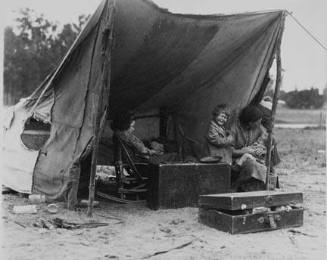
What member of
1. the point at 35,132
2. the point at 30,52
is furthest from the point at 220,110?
the point at 30,52

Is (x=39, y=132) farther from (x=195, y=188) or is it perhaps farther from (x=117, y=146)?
(x=195, y=188)

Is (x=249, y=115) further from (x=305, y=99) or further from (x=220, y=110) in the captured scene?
(x=305, y=99)

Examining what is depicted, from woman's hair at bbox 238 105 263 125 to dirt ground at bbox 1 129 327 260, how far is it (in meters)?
1.63

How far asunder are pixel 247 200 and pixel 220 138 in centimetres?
207

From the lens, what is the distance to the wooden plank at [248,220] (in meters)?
4.66

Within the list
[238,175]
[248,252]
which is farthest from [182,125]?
[248,252]

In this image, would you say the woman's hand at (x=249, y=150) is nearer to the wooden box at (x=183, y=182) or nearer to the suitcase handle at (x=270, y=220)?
the wooden box at (x=183, y=182)

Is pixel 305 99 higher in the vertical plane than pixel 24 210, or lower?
higher

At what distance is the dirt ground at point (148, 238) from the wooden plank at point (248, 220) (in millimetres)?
74

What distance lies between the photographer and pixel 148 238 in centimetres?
452

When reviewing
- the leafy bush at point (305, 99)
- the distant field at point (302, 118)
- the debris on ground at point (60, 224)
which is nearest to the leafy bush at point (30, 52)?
the distant field at point (302, 118)

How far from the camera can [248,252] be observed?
4105 millimetres

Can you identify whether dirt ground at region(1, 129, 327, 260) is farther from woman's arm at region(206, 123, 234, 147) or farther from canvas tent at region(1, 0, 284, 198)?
woman's arm at region(206, 123, 234, 147)

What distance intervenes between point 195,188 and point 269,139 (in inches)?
46.6
